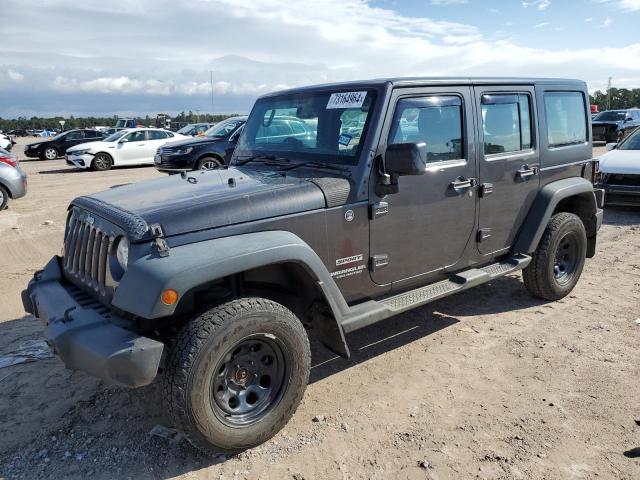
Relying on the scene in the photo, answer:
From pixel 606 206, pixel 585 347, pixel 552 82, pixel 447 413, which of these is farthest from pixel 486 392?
pixel 606 206

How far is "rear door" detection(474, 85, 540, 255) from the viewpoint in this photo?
13.9 feet

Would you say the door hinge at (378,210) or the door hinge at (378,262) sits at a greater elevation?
the door hinge at (378,210)


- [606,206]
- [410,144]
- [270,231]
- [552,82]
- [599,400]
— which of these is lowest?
[599,400]

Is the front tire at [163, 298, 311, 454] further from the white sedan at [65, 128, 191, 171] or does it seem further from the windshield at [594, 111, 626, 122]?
the windshield at [594, 111, 626, 122]

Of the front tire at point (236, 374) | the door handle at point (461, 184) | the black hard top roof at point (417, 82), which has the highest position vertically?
the black hard top roof at point (417, 82)

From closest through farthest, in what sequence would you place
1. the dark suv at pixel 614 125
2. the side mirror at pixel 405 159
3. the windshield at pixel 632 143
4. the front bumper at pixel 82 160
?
the side mirror at pixel 405 159 < the windshield at pixel 632 143 < the front bumper at pixel 82 160 < the dark suv at pixel 614 125

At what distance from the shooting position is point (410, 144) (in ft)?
10.5

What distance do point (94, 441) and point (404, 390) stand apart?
1.98 m

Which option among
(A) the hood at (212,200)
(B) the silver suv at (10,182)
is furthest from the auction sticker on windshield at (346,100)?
(B) the silver suv at (10,182)

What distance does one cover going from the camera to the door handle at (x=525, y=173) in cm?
454

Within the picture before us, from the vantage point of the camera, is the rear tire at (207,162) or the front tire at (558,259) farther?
the rear tire at (207,162)

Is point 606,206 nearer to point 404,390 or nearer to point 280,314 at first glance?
point 404,390

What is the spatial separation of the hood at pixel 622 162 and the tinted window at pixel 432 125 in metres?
6.35

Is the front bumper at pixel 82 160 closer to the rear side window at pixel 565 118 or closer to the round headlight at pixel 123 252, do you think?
the rear side window at pixel 565 118
